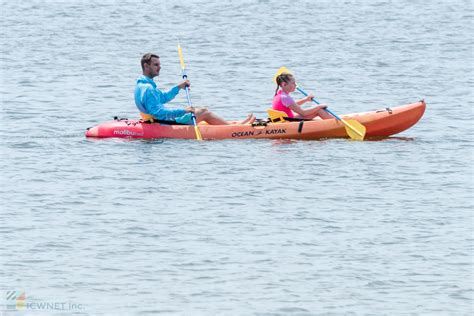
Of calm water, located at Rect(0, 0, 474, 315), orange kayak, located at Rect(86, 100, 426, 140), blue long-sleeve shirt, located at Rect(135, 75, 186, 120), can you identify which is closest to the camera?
calm water, located at Rect(0, 0, 474, 315)

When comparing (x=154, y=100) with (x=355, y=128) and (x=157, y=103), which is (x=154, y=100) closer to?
(x=157, y=103)

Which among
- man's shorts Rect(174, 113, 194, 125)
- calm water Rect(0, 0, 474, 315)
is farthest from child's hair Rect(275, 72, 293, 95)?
man's shorts Rect(174, 113, 194, 125)

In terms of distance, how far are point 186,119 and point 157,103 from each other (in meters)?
0.54

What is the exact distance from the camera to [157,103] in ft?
73.0

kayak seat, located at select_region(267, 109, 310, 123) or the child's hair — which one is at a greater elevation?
the child's hair

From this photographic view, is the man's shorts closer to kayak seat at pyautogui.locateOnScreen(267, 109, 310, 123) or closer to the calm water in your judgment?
the calm water

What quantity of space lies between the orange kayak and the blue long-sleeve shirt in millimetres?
216

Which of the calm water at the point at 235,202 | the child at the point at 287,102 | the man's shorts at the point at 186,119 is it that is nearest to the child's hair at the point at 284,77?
the child at the point at 287,102

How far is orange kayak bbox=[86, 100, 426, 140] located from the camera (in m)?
22.3

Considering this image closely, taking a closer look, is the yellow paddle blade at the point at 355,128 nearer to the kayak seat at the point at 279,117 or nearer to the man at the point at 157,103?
the kayak seat at the point at 279,117

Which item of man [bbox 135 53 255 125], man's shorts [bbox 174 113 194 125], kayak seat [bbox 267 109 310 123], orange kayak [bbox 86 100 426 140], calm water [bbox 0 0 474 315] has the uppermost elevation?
man [bbox 135 53 255 125]

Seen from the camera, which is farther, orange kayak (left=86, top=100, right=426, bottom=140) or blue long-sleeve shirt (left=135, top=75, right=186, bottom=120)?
orange kayak (left=86, top=100, right=426, bottom=140)

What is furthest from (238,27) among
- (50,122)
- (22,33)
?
(50,122)

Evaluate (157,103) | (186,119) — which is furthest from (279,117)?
(157,103)
